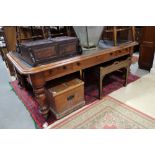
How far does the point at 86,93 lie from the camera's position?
229 centimetres

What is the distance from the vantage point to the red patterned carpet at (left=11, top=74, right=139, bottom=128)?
1.80 metres

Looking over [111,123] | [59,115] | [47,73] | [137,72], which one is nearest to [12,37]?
[47,73]

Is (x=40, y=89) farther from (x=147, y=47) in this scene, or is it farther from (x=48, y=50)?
(x=147, y=47)

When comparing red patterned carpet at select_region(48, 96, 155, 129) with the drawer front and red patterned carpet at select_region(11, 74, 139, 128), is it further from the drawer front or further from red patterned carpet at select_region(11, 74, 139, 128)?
the drawer front

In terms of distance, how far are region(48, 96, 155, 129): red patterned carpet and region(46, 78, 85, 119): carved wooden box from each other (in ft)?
0.32

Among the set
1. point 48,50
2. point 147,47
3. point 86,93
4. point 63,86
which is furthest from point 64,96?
point 147,47

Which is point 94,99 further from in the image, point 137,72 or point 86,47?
point 137,72

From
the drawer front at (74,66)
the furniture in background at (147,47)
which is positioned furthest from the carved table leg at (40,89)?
the furniture in background at (147,47)

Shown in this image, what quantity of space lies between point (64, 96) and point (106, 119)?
0.59 metres

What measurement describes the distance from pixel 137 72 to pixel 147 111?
1.30m

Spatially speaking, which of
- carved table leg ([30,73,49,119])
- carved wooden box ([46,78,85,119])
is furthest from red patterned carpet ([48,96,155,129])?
carved table leg ([30,73,49,119])

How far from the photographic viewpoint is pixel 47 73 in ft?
4.95

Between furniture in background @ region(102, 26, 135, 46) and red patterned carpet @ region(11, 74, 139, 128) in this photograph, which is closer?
red patterned carpet @ region(11, 74, 139, 128)

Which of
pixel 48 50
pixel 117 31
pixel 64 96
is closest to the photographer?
pixel 48 50
